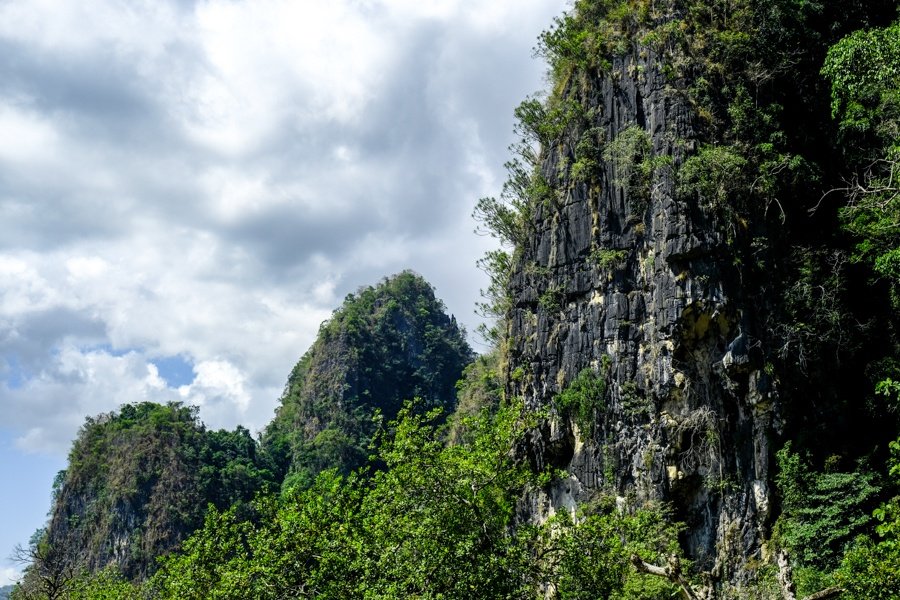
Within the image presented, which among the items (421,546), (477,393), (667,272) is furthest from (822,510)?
(477,393)

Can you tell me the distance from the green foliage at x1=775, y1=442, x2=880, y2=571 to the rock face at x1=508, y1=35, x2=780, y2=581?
1.89 feet

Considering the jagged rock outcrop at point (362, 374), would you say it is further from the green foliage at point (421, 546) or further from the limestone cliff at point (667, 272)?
the green foliage at point (421, 546)

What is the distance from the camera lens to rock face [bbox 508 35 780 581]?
18859 millimetres

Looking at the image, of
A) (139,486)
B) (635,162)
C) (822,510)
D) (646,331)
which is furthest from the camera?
(139,486)

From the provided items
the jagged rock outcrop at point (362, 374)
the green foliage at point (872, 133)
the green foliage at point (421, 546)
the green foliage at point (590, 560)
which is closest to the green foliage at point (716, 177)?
the green foliage at point (872, 133)

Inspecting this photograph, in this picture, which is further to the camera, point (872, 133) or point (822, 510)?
point (872, 133)

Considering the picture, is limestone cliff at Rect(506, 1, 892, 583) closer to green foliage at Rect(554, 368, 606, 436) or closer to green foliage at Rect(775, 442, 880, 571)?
green foliage at Rect(554, 368, 606, 436)

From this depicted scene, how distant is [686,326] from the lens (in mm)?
19641

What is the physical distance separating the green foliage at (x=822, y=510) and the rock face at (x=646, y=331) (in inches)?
22.7

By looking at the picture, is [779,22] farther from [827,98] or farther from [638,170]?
[638,170]

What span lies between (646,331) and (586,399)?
2.42 meters

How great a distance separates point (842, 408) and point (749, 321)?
2.97 m

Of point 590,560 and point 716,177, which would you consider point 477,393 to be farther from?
point 590,560

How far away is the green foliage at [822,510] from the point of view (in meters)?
17.0
